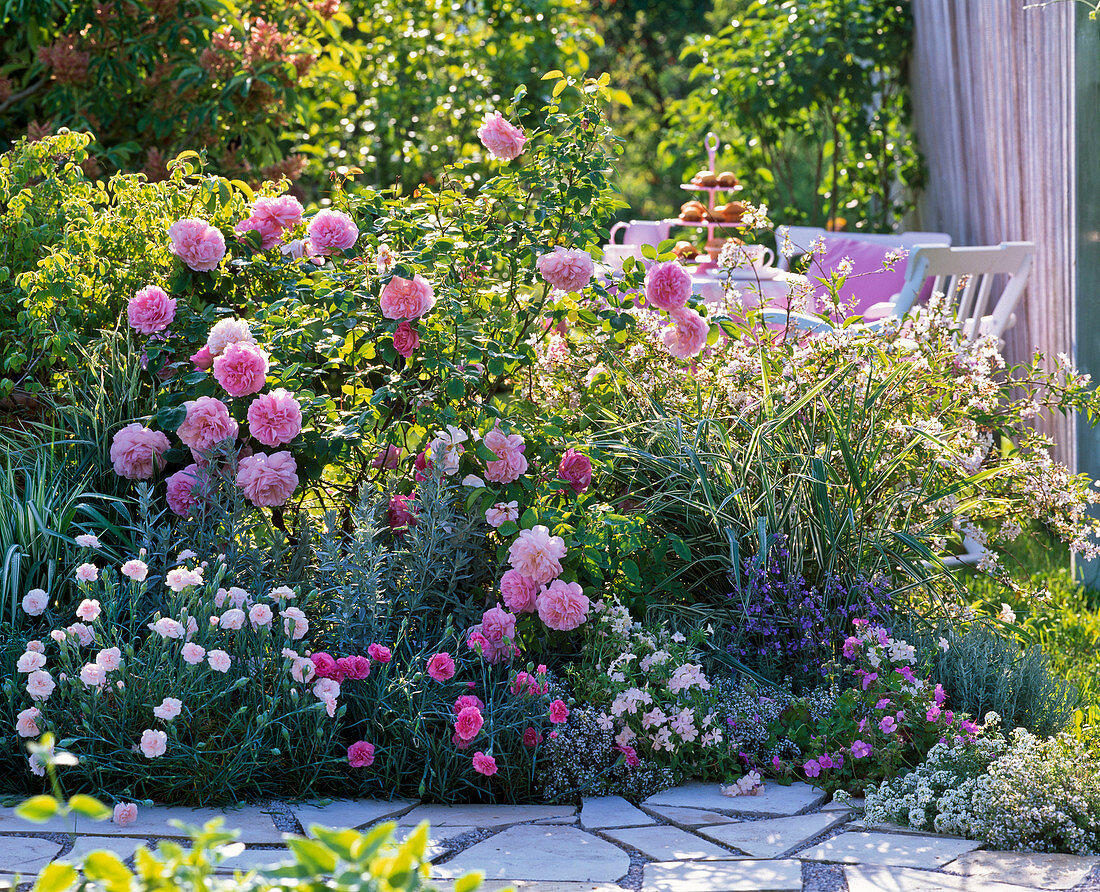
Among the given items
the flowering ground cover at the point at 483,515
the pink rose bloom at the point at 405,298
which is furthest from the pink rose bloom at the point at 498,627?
the pink rose bloom at the point at 405,298

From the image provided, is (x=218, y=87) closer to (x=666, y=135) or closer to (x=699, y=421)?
(x=699, y=421)

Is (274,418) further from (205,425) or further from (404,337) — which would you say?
(404,337)

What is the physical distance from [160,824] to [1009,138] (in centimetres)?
450

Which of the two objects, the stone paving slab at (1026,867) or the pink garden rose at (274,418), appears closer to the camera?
the stone paving slab at (1026,867)

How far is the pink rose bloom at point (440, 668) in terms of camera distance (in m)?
2.14

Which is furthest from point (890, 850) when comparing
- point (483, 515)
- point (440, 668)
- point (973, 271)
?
point (973, 271)

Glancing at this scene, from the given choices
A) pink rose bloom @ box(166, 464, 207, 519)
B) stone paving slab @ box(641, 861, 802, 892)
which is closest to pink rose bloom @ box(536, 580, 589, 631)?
stone paving slab @ box(641, 861, 802, 892)

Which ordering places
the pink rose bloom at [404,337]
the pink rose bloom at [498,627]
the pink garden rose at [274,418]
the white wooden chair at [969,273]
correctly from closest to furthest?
the pink rose bloom at [498,627]
the pink garden rose at [274,418]
the pink rose bloom at [404,337]
the white wooden chair at [969,273]

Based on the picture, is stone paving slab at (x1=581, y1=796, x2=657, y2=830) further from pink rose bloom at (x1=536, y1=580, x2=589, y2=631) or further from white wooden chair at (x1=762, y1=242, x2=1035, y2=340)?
white wooden chair at (x1=762, y1=242, x2=1035, y2=340)

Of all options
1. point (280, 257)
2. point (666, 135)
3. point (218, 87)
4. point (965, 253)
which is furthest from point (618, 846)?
point (666, 135)

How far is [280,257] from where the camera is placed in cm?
297

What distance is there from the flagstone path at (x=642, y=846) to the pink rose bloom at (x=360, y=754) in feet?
0.28

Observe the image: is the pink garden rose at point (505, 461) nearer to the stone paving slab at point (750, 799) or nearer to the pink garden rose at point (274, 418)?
the pink garden rose at point (274, 418)

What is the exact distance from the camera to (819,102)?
6719 mm
